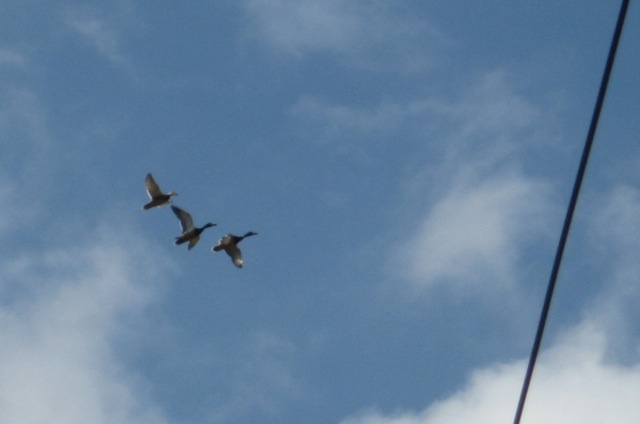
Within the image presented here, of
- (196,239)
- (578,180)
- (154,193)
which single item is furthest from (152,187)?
(578,180)

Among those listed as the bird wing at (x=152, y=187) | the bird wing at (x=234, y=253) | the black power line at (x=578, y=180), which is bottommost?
the black power line at (x=578, y=180)

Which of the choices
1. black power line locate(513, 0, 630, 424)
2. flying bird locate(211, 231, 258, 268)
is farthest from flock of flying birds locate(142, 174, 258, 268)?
black power line locate(513, 0, 630, 424)

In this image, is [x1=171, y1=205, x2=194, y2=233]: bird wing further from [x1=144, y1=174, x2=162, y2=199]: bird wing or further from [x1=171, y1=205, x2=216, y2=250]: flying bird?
[x1=144, y1=174, x2=162, y2=199]: bird wing

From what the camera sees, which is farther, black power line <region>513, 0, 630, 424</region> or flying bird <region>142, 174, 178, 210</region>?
flying bird <region>142, 174, 178, 210</region>

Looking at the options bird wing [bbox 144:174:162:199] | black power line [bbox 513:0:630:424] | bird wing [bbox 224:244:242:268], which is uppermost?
bird wing [bbox 144:174:162:199]

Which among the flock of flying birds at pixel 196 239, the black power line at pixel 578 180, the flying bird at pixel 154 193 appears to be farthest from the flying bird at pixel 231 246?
the black power line at pixel 578 180

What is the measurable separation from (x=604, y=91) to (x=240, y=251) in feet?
89.4

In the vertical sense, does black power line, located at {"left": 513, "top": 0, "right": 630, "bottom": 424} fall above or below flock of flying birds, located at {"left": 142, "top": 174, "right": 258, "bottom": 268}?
below

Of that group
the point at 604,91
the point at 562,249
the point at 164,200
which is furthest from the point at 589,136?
the point at 164,200

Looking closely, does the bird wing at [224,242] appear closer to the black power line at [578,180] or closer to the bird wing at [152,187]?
the bird wing at [152,187]

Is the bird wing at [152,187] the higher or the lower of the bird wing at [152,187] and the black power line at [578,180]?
the higher

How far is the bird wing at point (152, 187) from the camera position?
32.3 metres

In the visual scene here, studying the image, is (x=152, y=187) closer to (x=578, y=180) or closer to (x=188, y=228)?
(x=188, y=228)

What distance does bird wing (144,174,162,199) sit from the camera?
32281 mm
